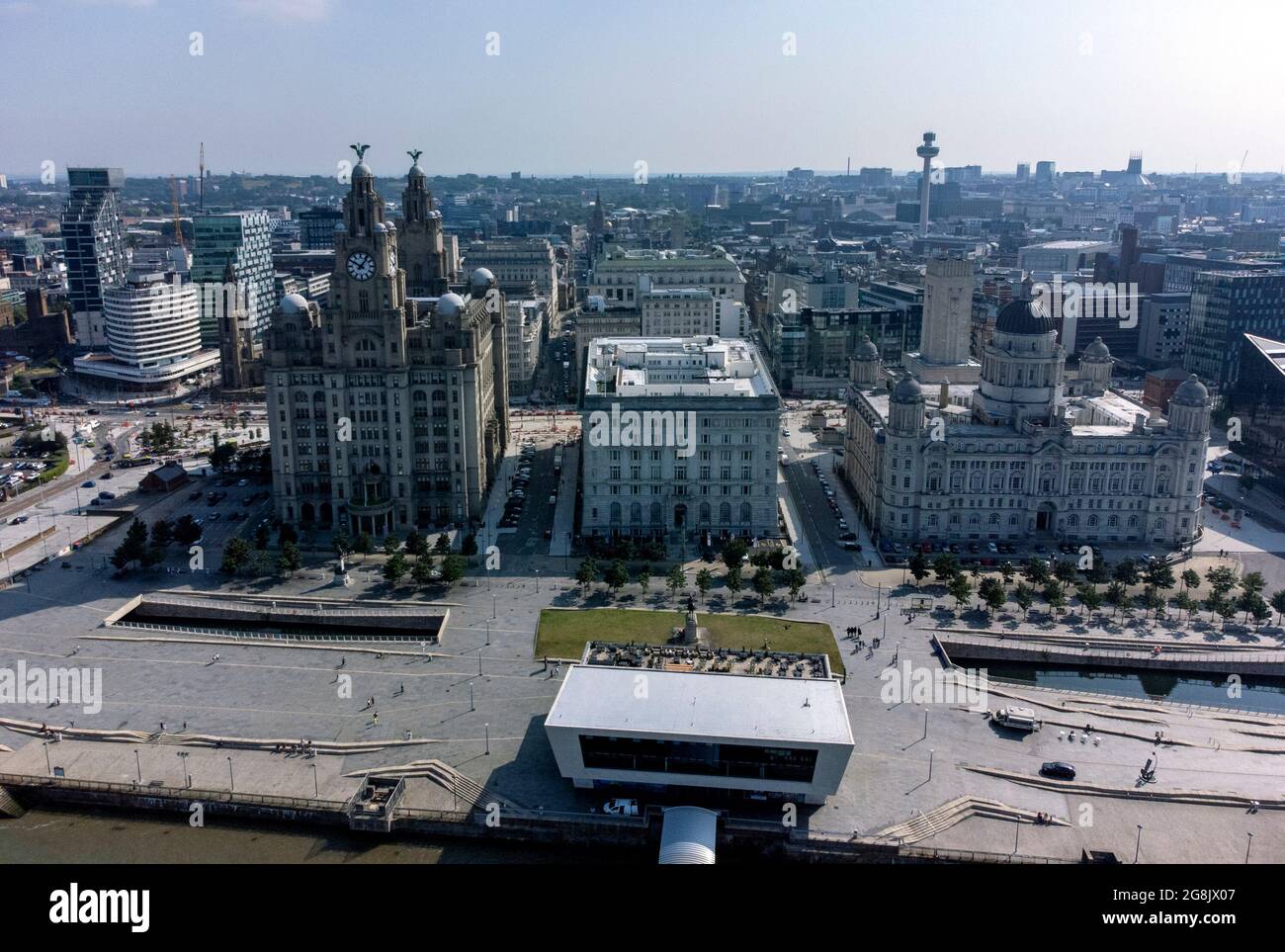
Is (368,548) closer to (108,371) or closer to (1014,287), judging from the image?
(108,371)

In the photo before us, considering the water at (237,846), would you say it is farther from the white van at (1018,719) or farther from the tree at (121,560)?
the tree at (121,560)

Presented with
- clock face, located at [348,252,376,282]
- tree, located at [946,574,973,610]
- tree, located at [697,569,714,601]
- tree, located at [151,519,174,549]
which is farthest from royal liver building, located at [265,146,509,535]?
tree, located at [946,574,973,610]

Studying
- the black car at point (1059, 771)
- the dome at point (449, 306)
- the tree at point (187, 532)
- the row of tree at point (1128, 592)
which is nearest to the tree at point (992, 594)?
the row of tree at point (1128, 592)

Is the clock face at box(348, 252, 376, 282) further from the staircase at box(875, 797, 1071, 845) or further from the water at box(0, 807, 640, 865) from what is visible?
the staircase at box(875, 797, 1071, 845)

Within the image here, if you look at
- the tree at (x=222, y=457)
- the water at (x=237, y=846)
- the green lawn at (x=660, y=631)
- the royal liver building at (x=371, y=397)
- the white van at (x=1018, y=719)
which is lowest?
the water at (x=237, y=846)

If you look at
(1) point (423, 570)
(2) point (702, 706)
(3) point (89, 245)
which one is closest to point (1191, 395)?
(2) point (702, 706)
